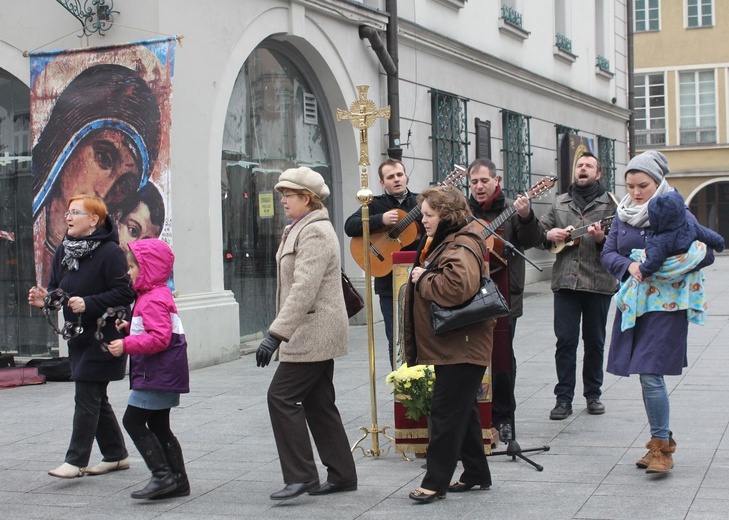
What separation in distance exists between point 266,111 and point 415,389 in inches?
295

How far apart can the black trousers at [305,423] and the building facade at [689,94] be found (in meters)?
35.1

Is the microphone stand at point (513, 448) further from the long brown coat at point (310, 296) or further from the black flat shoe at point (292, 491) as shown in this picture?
the black flat shoe at point (292, 491)

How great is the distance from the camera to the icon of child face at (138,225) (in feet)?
34.2

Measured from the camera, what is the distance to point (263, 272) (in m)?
13.4

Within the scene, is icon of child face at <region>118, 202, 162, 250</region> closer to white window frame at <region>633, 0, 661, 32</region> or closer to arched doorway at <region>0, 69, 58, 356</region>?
arched doorway at <region>0, 69, 58, 356</region>

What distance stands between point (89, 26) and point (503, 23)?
1043 centimetres

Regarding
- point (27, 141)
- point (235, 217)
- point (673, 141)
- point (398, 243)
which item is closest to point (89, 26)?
point (27, 141)

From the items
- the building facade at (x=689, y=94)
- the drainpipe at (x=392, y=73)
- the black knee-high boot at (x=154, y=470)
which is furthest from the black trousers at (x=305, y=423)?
the building facade at (x=689, y=94)

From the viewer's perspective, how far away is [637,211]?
640 centimetres

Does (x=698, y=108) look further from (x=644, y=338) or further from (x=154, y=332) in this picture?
(x=154, y=332)

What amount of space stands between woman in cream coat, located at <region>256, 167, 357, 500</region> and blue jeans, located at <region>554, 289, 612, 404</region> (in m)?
2.49

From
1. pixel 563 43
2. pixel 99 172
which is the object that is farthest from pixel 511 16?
pixel 99 172

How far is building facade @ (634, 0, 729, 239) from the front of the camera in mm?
39500

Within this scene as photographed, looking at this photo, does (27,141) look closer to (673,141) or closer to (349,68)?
(349,68)
